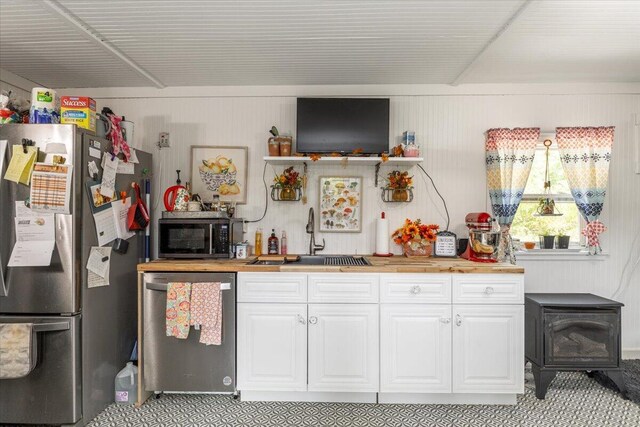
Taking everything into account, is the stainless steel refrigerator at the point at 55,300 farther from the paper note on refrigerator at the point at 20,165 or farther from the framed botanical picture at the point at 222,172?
the framed botanical picture at the point at 222,172

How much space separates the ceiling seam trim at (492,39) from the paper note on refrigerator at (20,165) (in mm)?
2738

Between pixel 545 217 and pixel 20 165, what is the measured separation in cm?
369

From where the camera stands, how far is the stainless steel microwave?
8.61 ft

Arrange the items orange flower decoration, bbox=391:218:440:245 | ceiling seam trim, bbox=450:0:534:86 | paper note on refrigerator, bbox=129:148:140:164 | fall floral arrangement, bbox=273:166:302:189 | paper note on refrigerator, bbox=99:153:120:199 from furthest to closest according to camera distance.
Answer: fall floral arrangement, bbox=273:166:302:189 → orange flower decoration, bbox=391:218:440:245 → paper note on refrigerator, bbox=129:148:140:164 → paper note on refrigerator, bbox=99:153:120:199 → ceiling seam trim, bbox=450:0:534:86

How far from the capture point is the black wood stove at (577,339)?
8.00ft

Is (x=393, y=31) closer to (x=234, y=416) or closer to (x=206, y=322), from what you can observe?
(x=206, y=322)

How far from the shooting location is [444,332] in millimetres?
2330

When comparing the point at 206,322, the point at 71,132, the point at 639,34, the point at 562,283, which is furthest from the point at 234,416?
the point at 639,34

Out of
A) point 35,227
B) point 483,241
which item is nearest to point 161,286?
point 35,227

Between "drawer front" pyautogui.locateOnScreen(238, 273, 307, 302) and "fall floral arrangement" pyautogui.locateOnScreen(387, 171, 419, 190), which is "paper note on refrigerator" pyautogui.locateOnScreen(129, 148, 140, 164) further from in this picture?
"fall floral arrangement" pyautogui.locateOnScreen(387, 171, 419, 190)

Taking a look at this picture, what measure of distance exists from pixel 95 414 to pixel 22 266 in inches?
→ 39.3

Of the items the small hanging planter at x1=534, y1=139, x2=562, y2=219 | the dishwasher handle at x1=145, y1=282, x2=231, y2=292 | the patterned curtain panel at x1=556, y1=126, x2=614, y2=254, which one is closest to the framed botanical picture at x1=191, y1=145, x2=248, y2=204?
the dishwasher handle at x1=145, y1=282, x2=231, y2=292

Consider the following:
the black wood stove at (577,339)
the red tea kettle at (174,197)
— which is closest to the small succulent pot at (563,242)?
the black wood stove at (577,339)

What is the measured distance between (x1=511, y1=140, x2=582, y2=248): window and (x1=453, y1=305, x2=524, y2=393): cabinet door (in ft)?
3.38
